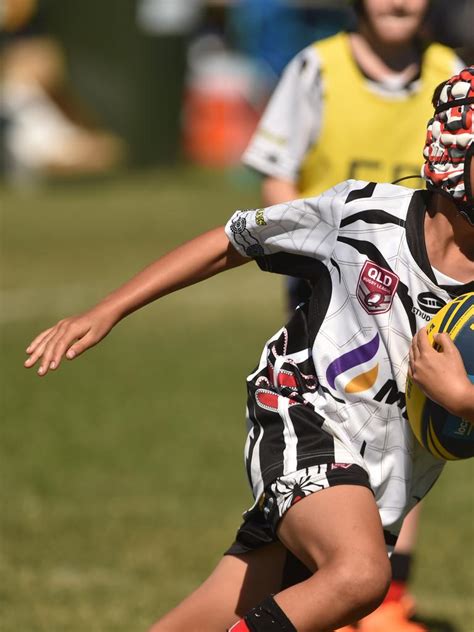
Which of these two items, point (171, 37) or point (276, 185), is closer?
point (276, 185)

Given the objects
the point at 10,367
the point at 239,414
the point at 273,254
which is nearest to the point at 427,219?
the point at 273,254

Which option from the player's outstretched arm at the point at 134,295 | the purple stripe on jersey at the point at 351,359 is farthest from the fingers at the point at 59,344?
the purple stripe on jersey at the point at 351,359

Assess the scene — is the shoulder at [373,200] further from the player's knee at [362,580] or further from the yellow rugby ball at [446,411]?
the player's knee at [362,580]

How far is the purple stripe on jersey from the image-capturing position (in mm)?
3562

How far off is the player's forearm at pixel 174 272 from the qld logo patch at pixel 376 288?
1.51ft

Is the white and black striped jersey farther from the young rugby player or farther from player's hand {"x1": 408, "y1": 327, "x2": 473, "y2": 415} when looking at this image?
player's hand {"x1": 408, "y1": 327, "x2": 473, "y2": 415}

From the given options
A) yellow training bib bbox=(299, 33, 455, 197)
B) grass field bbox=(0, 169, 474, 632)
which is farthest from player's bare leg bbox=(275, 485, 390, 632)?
yellow training bib bbox=(299, 33, 455, 197)

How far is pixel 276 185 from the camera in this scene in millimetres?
5809

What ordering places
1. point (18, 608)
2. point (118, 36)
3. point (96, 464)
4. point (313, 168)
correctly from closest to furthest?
point (18, 608) → point (313, 168) → point (96, 464) → point (118, 36)

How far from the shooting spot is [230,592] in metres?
3.77

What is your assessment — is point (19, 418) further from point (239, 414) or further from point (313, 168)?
point (313, 168)

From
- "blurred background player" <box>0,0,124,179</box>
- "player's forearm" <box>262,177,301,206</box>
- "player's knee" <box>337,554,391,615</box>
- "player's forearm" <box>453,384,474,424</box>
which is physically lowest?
"blurred background player" <box>0,0,124,179</box>

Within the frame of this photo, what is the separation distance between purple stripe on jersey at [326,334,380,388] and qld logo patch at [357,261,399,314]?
0.09 m

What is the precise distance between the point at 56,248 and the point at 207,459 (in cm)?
758
